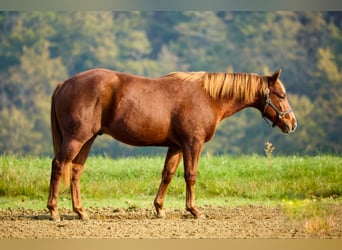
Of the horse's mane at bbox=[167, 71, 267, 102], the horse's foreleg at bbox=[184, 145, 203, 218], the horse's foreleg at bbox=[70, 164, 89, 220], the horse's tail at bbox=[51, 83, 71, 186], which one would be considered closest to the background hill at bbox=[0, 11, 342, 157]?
the horse's mane at bbox=[167, 71, 267, 102]

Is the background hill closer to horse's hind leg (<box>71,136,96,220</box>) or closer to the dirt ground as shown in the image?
the dirt ground

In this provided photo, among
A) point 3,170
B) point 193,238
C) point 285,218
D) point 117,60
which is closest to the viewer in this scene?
point 193,238

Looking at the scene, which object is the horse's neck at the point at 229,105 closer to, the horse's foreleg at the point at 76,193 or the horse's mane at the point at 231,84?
the horse's mane at the point at 231,84

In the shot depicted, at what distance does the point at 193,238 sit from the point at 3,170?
3255mm

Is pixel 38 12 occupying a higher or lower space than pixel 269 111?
higher

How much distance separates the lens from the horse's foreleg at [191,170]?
23.3 feet

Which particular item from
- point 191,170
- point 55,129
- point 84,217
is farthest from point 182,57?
point 84,217

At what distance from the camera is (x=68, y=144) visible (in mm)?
6891

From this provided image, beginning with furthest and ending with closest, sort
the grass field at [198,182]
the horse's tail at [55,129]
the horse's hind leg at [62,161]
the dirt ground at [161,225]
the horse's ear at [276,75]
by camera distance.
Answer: the grass field at [198,182]
the horse's ear at [276,75]
the horse's tail at [55,129]
the horse's hind leg at [62,161]
the dirt ground at [161,225]

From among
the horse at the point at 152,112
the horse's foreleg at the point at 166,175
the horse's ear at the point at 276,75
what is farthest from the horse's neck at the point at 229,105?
the horse's foreleg at the point at 166,175

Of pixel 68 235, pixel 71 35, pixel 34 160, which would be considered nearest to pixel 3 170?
pixel 34 160

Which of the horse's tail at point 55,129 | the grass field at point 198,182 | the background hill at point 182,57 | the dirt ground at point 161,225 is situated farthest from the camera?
the background hill at point 182,57

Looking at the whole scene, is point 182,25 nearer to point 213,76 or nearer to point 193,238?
point 213,76

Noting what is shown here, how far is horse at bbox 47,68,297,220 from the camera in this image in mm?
6930
